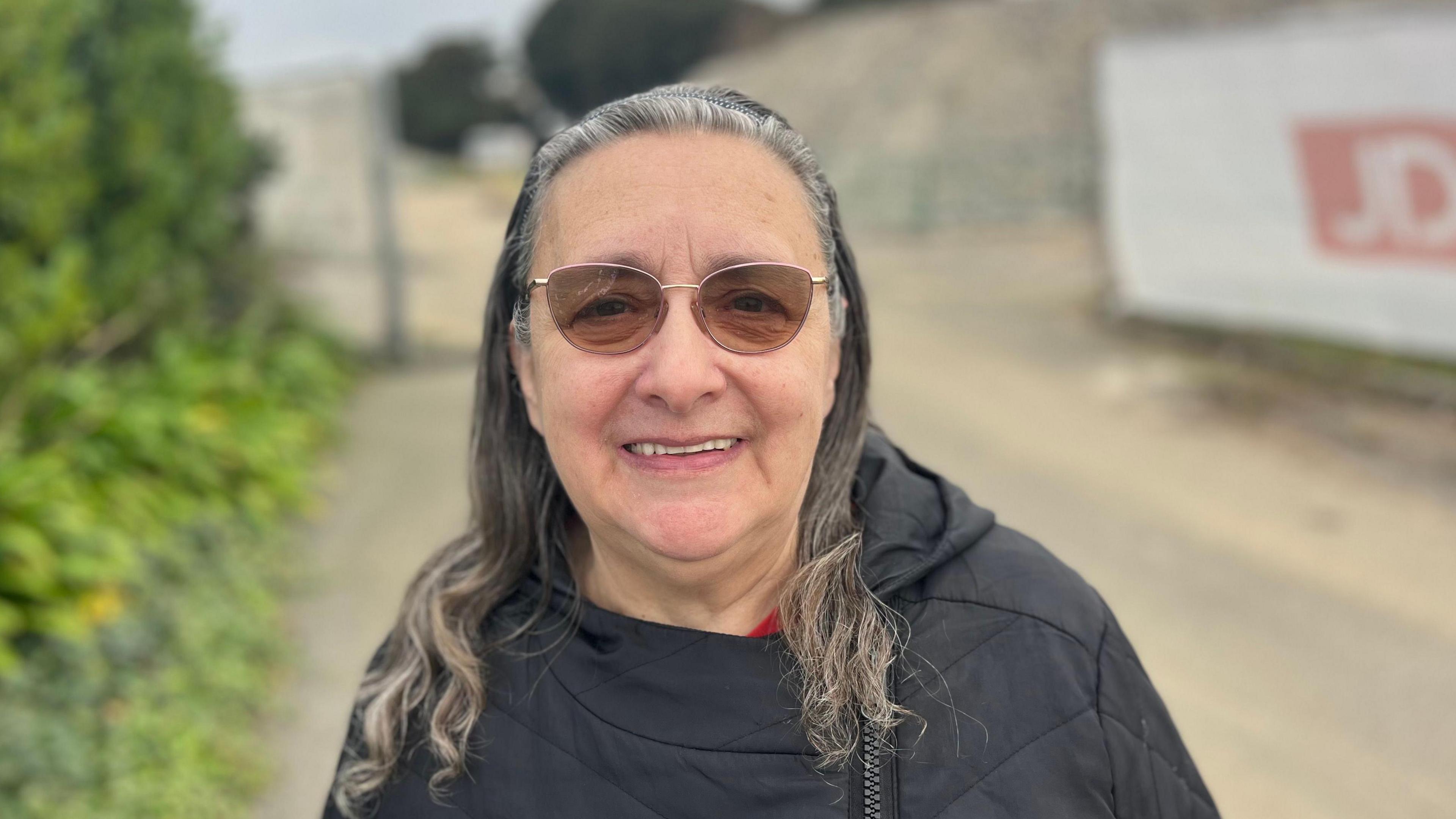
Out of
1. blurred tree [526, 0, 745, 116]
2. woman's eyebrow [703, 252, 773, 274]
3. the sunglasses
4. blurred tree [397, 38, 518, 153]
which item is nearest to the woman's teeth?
the sunglasses

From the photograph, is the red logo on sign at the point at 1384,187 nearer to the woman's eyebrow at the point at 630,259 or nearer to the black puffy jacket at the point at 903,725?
the black puffy jacket at the point at 903,725

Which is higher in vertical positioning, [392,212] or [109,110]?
[109,110]

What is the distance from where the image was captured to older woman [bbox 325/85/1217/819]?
1.53 meters

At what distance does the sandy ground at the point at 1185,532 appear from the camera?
390 centimetres

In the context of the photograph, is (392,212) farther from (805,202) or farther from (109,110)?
(805,202)

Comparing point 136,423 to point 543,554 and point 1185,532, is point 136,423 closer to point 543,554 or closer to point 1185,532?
point 543,554

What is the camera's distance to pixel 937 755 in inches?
59.6

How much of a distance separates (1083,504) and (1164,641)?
60.9 inches

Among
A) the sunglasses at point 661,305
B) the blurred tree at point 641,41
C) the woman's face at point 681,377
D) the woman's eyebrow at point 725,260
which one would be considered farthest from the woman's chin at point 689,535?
the blurred tree at point 641,41

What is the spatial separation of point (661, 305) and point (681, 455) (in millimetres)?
217

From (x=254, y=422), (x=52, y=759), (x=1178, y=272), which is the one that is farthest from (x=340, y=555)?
(x=1178, y=272)

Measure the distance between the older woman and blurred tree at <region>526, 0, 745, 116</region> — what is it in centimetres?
3810

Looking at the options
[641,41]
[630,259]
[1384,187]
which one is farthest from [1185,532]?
[641,41]

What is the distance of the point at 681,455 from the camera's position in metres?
1.56
